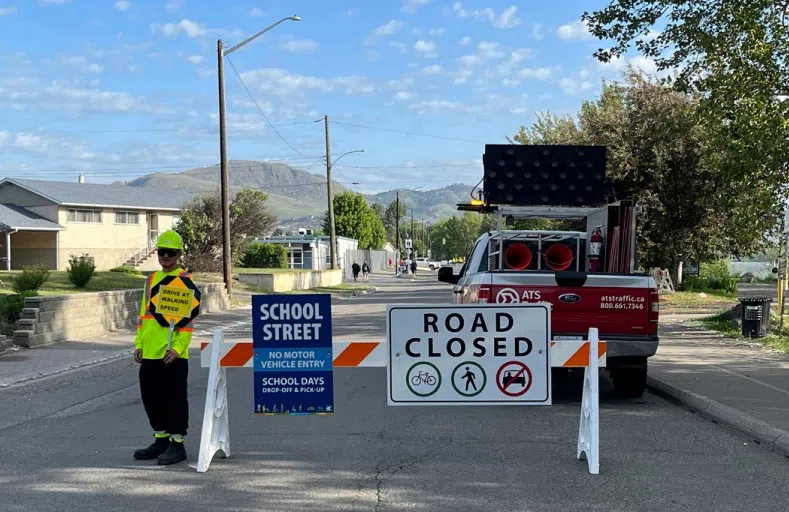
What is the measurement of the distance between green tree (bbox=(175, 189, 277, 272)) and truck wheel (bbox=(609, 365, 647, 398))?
29783 millimetres

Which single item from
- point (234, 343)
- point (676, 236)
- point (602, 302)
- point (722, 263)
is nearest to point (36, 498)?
point (234, 343)

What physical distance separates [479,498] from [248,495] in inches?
64.1

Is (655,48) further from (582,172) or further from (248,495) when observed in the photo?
(248,495)

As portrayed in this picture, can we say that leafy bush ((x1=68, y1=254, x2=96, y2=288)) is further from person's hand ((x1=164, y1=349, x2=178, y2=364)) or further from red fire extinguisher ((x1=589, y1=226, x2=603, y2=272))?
person's hand ((x1=164, y1=349, x2=178, y2=364))

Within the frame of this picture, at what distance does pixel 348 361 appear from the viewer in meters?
6.73

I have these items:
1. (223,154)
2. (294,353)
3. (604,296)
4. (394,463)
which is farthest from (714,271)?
(294,353)

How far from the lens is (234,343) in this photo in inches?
272

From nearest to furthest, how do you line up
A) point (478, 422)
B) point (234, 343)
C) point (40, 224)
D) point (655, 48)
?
point (234, 343)
point (478, 422)
point (655, 48)
point (40, 224)

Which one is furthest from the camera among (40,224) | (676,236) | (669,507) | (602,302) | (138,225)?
(138,225)

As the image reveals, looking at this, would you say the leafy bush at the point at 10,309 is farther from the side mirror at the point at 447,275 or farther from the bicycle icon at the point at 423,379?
the bicycle icon at the point at 423,379

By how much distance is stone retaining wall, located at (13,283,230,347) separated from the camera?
15150 mm

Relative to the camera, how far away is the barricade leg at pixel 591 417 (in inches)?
249

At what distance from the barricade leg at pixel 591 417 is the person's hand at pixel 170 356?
3.34 m

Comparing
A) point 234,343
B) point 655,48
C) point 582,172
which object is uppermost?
point 655,48
